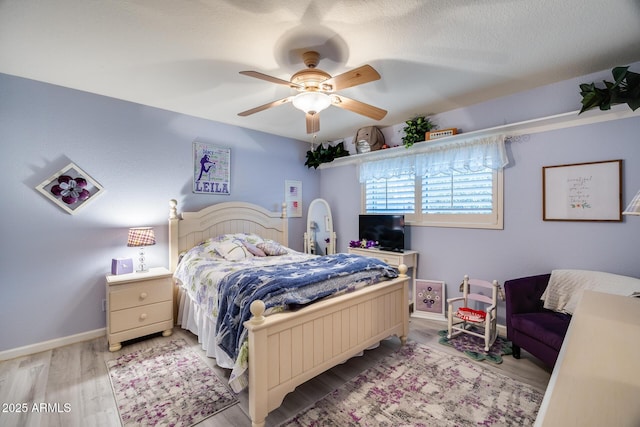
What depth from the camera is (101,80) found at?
2633 millimetres

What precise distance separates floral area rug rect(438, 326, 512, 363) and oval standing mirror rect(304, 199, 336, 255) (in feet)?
7.42

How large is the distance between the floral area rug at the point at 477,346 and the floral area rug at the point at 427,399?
0.17 metres

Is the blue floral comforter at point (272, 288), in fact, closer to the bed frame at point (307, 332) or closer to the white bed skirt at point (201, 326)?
the bed frame at point (307, 332)

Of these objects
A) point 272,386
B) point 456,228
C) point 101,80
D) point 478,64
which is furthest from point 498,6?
point 101,80

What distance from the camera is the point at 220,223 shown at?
377 centimetres

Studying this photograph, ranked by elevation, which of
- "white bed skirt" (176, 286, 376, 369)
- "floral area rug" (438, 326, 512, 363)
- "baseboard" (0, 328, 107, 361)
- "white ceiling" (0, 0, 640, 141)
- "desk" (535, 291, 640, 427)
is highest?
"white ceiling" (0, 0, 640, 141)

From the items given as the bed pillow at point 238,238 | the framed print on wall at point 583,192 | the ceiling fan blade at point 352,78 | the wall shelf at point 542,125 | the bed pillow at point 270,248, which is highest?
the ceiling fan blade at point 352,78

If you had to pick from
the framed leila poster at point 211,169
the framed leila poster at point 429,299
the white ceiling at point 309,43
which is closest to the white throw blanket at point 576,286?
the framed leila poster at point 429,299

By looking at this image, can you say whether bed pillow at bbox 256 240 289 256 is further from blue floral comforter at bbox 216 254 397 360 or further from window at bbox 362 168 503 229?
window at bbox 362 168 503 229

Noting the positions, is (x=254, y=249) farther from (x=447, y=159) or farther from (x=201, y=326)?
(x=447, y=159)

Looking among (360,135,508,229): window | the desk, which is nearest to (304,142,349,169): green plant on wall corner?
(360,135,508,229): window

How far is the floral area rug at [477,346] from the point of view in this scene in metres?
2.54

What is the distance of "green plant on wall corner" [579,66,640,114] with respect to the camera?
2.14 m

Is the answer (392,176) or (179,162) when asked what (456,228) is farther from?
(179,162)
